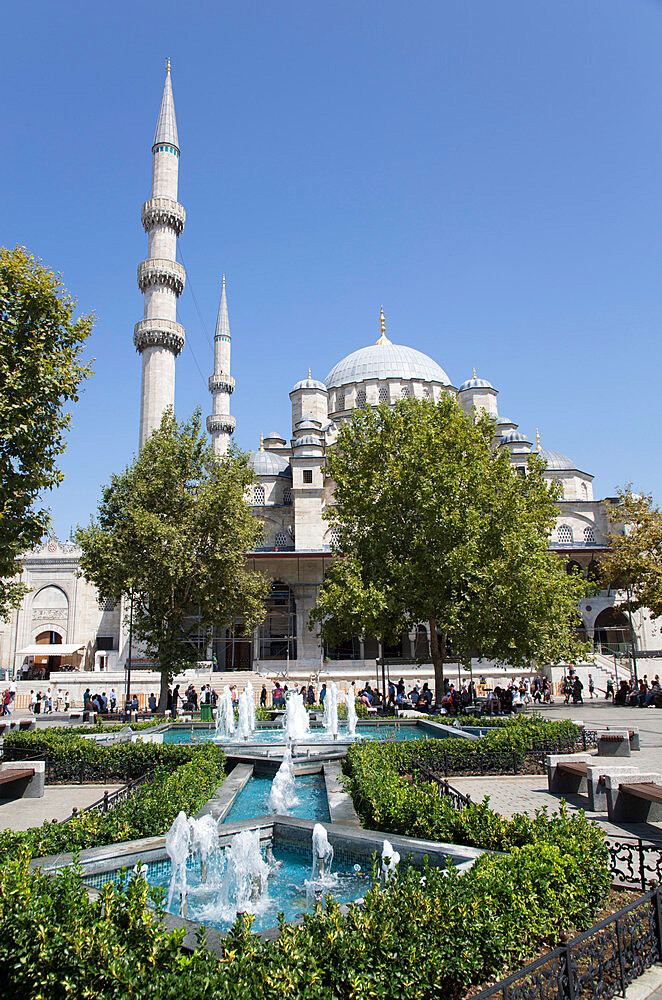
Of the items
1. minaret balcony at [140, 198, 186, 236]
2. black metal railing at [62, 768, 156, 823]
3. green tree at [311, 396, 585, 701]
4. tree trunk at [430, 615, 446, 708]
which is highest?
minaret balcony at [140, 198, 186, 236]

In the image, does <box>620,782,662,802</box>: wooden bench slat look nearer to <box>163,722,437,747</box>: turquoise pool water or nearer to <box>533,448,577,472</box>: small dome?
<box>163,722,437,747</box>: turquoise pool water

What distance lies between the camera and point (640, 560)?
27.0 m

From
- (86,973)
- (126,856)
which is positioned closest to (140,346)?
(126,856)

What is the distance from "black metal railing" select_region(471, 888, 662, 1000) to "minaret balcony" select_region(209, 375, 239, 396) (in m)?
39.0

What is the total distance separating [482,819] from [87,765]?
7081 millimetres

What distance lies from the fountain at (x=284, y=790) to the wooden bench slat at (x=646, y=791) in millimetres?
3799

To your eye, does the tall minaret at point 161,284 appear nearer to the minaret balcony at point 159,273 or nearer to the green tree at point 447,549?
the minaret balcony at point 159,273

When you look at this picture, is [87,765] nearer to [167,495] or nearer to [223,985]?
[223,985]

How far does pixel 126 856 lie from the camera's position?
5.49 meters

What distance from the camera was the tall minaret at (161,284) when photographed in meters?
29.9

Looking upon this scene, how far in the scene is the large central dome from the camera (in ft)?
137

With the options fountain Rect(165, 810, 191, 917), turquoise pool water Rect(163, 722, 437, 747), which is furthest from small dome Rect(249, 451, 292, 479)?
fountain Rect(165, 810, 191, 917)

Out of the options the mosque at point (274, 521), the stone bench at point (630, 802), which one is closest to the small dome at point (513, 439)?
the mosque at point (274, 521)

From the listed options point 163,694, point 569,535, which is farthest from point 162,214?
point 569,535
